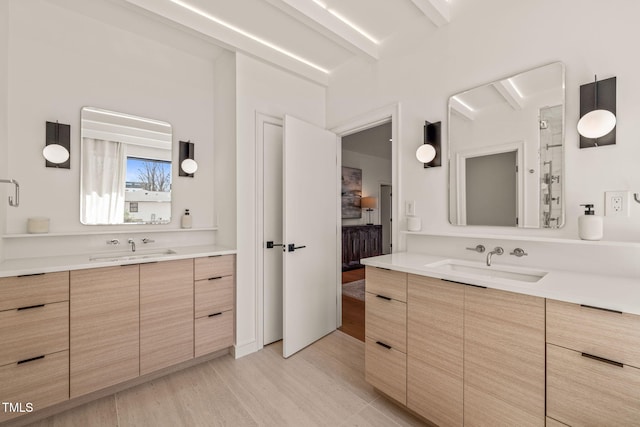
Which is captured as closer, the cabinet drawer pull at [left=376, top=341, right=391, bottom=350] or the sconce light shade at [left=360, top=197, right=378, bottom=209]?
the cabinet drawer pull at [left=376, top=341, right=391, bottom=350]

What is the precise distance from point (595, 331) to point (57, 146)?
332 cm

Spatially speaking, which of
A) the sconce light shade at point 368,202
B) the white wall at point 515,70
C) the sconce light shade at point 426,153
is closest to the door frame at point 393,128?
the white wall at point 515,70

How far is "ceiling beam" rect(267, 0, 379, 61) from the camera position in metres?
1.89

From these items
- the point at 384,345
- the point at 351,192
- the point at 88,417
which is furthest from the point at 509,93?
the point at 351,192

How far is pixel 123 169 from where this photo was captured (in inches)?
90.1

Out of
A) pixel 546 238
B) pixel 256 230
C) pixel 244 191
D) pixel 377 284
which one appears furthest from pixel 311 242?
pixel 546 238

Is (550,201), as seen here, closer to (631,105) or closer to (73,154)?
(631,105)

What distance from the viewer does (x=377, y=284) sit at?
5.77ft

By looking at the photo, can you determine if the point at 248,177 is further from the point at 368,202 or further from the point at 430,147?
the point at 368,202

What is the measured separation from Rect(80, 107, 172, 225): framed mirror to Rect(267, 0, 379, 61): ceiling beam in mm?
1545

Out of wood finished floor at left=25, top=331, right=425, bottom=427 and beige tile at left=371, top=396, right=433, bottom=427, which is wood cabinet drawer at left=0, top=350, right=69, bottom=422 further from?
beige tile at left=371, top=396, right=433, bottom=427

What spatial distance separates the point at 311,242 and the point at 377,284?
3.18 ft

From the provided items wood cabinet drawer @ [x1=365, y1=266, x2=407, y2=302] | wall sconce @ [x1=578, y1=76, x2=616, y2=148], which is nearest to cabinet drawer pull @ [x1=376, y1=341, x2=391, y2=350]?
wood cabinet drawer @ [x1=365, y1=266, x2=407, y2=302]

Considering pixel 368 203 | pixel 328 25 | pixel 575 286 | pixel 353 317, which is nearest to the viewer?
pixel 575 286
